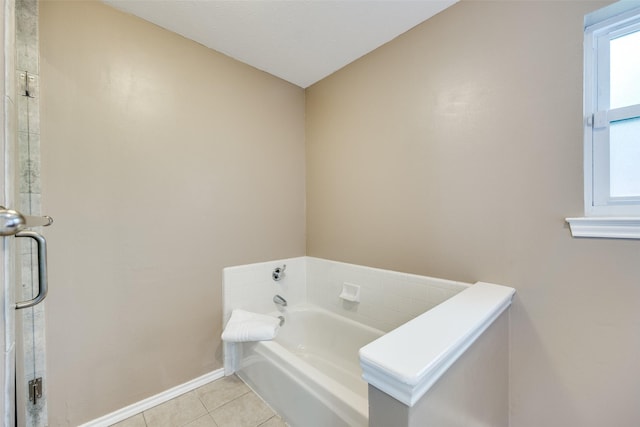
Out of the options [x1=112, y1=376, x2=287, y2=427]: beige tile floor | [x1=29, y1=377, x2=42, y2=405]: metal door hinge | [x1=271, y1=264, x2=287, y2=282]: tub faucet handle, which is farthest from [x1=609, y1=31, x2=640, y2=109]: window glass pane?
[x1=29, y1=377, x2=42, y2=405]: metal door hinge

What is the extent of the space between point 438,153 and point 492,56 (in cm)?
56

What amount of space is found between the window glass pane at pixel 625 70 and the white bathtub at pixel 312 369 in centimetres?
177

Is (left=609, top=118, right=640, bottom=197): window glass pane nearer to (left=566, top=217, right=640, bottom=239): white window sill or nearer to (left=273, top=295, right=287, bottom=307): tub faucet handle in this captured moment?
(left=566, top=217, right=640, bottom=239): white window sill

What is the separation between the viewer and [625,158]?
1.08m

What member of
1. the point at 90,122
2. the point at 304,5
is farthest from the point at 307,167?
the point at 90,122

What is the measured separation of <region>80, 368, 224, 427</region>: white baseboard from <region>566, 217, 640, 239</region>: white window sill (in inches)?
93.7

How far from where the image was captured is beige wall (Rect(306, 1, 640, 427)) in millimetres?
1078

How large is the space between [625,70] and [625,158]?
397 mm

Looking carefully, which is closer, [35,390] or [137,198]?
[35,390]

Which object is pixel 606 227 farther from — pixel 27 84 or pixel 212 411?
pixel 27 84

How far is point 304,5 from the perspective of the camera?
57.6 inches

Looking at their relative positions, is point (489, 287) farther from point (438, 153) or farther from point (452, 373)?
point (438, 153)

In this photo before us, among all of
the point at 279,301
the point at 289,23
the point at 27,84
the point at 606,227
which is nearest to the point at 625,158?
the point at 606,227

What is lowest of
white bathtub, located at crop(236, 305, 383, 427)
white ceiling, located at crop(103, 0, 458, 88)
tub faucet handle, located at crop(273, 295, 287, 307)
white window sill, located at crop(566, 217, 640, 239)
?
white bathtub, located at crop(236, 305, 383, 427)
